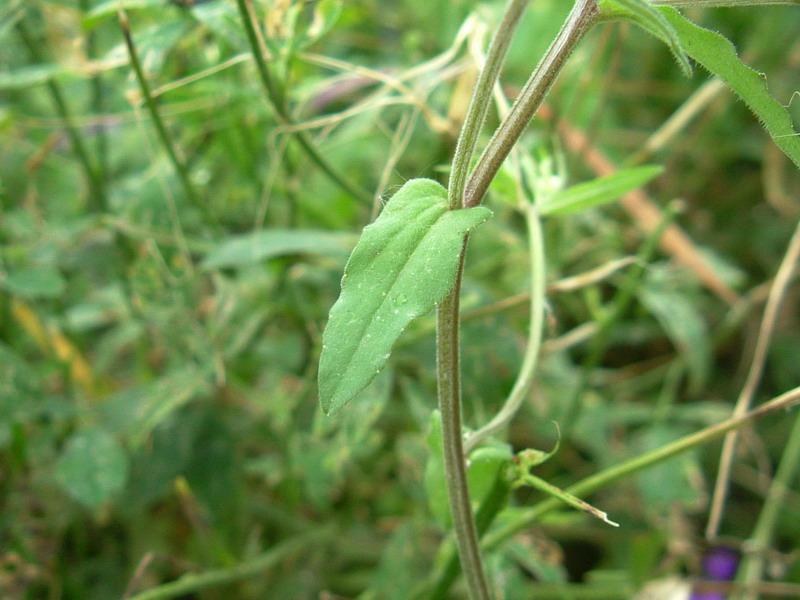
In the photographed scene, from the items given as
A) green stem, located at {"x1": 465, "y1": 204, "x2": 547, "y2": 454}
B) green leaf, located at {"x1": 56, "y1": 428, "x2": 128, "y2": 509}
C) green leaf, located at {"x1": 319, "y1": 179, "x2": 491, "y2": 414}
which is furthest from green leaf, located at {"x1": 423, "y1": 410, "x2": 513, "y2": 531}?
green leaf, located at {"x1": 56, "y1": 428, "x2": 128, "y2": 509}

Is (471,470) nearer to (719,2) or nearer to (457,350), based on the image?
(457,350)

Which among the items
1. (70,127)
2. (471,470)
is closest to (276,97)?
(70,127)

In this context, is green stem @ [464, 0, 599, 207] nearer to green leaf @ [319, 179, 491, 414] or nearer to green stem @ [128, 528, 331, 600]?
green leaf @ [319, 179, 491, 414]

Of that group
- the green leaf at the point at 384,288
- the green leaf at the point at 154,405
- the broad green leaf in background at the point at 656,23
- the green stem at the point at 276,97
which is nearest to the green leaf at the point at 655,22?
the broad green leaf in background at the point at 656,23

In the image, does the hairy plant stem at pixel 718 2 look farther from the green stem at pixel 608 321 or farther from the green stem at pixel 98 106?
the green stem at pixel 98 106

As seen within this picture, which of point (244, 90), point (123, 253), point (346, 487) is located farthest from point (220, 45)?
point (346, 487)

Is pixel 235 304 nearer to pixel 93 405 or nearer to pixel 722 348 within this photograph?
pixel 93 405
